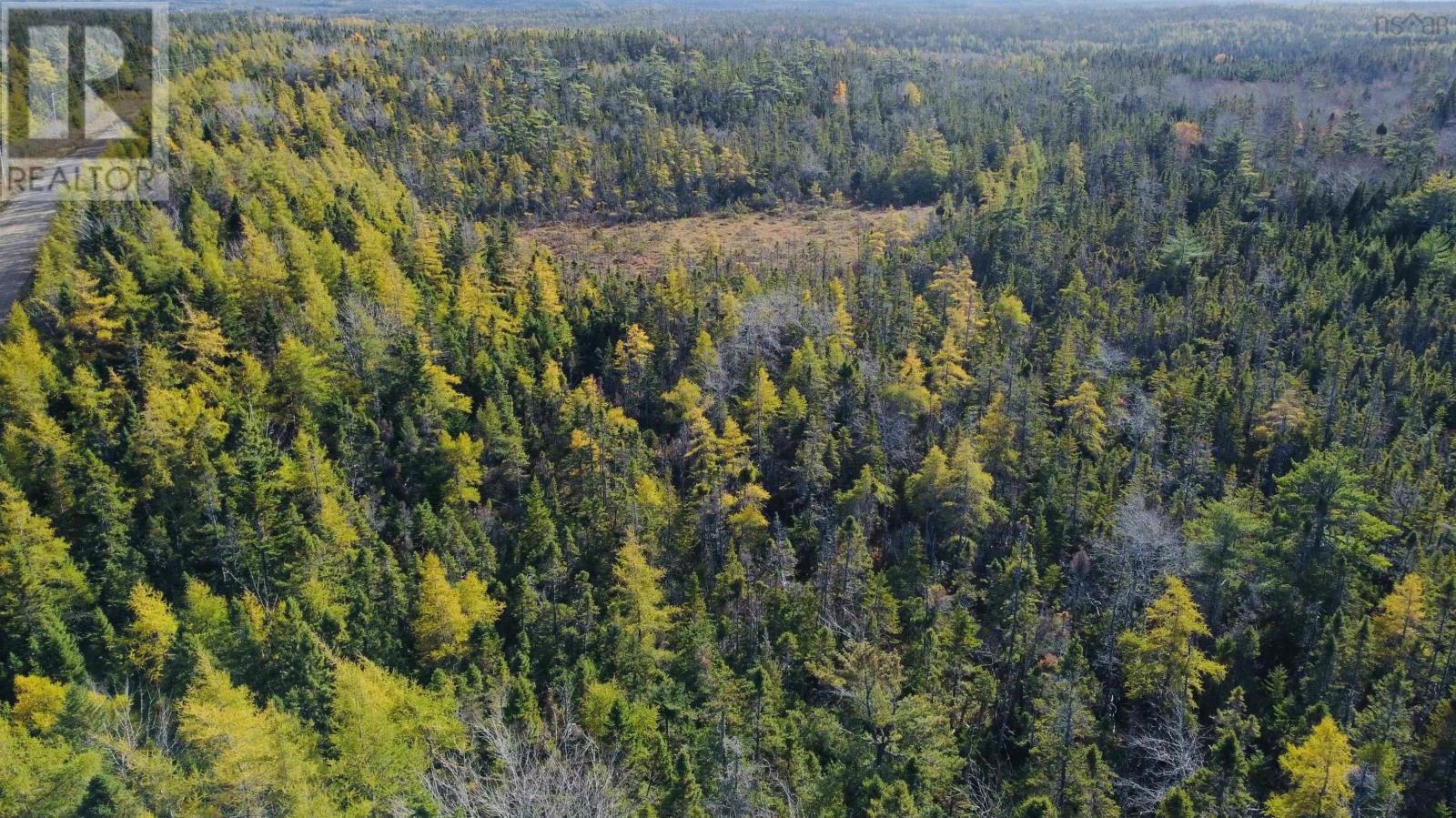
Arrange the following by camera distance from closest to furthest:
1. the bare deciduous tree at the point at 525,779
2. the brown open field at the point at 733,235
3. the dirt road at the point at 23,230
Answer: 1. the bare deciduous tree at the point at 525,779
2. the dirt road at the point at 23,230
3. the brown open field at the point at 733,235

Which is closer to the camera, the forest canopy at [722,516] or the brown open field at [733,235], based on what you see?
the forest canopy at [722,516]

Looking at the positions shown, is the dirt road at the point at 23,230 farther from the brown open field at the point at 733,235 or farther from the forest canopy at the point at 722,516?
the brown open field at the point at 733,235

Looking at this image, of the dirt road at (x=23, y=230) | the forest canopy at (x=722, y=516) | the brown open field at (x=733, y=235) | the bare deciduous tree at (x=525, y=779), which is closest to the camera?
the bare deciduous tree at (x=525, y=779)

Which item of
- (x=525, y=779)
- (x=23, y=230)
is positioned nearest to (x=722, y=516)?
(x=525, y=779)

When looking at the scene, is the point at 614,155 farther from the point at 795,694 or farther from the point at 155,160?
the point at 795,694

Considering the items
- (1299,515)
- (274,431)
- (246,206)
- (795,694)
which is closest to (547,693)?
(795,694)

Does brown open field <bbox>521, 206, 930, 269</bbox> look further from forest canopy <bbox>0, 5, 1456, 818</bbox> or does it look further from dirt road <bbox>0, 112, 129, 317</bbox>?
dirt road <bbox>0, 112, 129, 317</bbox>

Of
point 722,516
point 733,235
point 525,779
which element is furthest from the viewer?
point 733,235

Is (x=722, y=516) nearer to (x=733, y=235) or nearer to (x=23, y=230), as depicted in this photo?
(x=23, y=230)

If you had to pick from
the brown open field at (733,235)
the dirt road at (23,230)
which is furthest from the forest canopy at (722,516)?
the brown open field at (733,235)

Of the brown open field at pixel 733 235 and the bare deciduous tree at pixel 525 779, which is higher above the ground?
the brown open field at pixel 733 235
